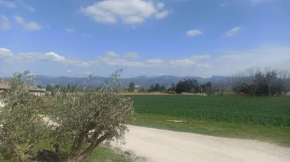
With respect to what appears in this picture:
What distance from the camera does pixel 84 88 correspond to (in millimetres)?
7332

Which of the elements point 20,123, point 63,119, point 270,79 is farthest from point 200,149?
point 270,79

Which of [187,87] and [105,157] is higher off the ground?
[187,87]

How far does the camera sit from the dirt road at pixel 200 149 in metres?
11.0

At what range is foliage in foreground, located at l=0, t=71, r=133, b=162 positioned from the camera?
23.0 feet

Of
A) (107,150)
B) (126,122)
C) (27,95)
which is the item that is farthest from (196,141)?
(27,95)

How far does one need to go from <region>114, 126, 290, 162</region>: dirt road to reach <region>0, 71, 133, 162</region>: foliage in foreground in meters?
3.93

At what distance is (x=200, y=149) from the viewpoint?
12625 mm

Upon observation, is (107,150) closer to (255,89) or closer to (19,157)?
(19,157)

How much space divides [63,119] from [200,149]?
7.05m

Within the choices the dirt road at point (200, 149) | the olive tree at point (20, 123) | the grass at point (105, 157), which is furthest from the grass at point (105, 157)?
the olive tree at point (20, 123)

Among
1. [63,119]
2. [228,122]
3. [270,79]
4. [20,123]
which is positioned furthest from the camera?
[270,79]

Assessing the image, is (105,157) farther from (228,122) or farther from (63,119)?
(228,122)

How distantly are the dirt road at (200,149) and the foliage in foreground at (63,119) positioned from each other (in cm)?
393

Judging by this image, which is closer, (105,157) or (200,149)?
(105,157)
